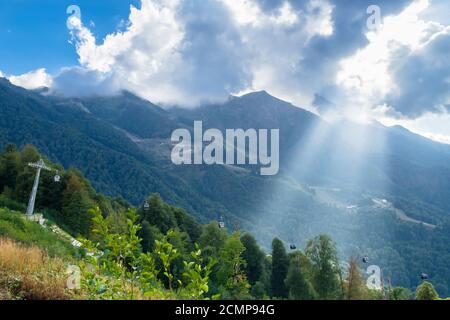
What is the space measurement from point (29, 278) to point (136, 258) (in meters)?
2.59

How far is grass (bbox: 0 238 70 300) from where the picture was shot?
8.33 m

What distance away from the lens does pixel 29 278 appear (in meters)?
8.56

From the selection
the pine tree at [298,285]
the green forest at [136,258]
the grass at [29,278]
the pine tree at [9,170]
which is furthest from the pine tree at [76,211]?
the grass at [29,278]

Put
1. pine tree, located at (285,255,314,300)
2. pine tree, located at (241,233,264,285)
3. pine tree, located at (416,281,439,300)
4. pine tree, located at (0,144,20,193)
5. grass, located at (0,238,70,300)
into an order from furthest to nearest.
Answer: pine tree, located at (0,144,20,193) → pine tree, located at (241,233,264,285) → pine tree, located at (416,281,439,300) → pine tree, located at (285,255,314,300) → grass, located at (0,238,70,300)

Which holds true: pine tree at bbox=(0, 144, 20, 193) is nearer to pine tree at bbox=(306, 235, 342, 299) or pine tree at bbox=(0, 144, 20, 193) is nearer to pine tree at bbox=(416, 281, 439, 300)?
pine tree at bbox=(306, 235, 342, 299)

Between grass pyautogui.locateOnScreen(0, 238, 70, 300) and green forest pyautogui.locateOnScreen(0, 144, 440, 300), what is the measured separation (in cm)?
2

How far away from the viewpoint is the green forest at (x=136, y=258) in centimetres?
750

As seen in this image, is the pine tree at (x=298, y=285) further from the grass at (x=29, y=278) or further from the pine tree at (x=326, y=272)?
the grass at (x=29, y=278)

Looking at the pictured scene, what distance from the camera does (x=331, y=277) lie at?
41.4 m

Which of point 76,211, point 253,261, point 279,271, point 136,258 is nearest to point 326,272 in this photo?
point 279,271

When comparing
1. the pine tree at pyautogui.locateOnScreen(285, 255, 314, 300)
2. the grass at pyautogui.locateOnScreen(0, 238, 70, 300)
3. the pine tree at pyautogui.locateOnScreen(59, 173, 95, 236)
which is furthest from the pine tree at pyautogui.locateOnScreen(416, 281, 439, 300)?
the grass at pyautogui.locateOnScreen(0, 238, 70, 300)
